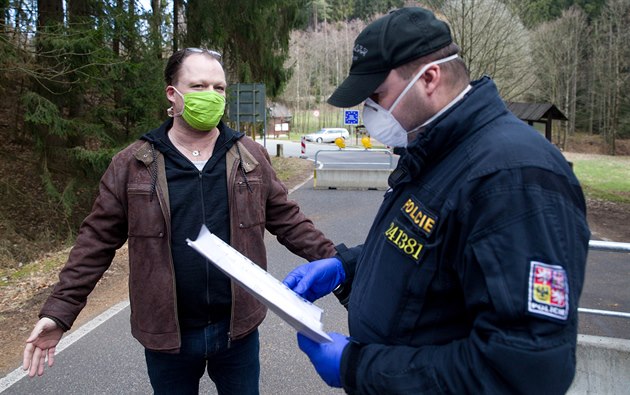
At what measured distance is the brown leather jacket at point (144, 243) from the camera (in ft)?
6.89

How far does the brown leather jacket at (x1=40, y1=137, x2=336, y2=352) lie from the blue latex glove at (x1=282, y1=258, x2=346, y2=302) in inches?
11.0

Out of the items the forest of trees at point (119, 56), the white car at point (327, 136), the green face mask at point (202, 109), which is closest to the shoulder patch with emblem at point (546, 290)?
the green face mask at point (202, 109)

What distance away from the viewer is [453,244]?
1.21 meters

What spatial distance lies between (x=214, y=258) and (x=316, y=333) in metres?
0.43

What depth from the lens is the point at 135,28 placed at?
10.4m

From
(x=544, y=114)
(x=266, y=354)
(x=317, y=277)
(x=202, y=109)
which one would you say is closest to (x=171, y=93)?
(x=202, y=109)

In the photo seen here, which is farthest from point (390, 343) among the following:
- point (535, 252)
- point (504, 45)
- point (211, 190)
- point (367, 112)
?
point (504, 45)

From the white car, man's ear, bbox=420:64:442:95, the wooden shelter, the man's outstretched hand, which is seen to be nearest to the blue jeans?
the man's outstretched hand

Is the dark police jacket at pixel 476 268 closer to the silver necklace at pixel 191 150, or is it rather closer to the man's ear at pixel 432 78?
the man's ear at pixel 432 78

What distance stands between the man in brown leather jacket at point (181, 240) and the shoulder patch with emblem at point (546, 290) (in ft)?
4.62

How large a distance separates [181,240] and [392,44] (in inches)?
50.4

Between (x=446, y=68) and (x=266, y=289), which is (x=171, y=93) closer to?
(x=266, y=289)

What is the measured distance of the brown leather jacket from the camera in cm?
210

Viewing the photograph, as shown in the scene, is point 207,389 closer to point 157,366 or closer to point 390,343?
point 157,366
